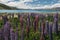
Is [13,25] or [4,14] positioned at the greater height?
[4,14]

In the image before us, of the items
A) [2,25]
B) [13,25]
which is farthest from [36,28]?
[2,25]

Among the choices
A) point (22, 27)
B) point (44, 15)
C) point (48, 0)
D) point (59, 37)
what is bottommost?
point (59, 37)

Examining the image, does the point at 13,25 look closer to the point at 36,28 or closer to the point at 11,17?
the point at 11,17

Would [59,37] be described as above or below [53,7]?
below

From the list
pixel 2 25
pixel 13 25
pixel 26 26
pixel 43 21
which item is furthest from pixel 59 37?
pixel 2 25

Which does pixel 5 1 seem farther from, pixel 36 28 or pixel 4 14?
pixel 36 28

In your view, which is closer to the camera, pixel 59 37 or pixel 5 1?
pixel 59 37

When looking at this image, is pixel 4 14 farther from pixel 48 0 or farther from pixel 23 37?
pixel 48 0
